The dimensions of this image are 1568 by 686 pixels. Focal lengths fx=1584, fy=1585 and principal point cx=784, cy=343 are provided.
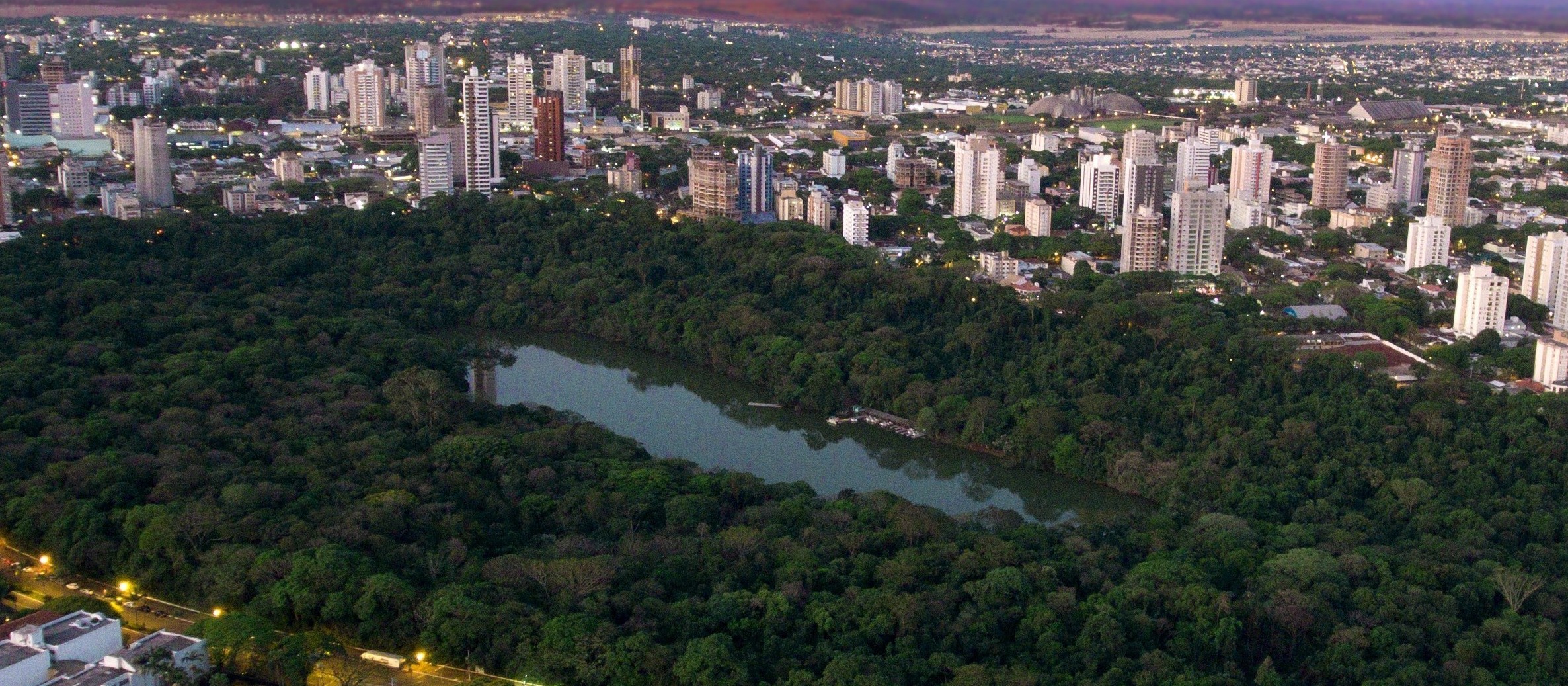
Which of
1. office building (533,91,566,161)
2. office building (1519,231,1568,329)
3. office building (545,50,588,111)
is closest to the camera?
office building (1519,231,1568,329)

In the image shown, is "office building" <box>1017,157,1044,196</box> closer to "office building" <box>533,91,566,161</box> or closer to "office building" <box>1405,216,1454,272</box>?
"office building" <box>1405,216,1454,272</box>

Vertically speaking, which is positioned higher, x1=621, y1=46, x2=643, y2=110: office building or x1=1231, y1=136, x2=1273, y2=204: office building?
x1=621, y1=46, x2=643, y2=110: office building

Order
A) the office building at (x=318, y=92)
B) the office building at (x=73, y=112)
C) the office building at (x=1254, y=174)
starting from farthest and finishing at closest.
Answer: the office building at (x=318, y=92) → the office building at (x=73, y=112) → the office building at (x=1254, y=174)

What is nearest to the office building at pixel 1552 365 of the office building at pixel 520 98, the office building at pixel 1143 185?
the office building at pixel 1143 185

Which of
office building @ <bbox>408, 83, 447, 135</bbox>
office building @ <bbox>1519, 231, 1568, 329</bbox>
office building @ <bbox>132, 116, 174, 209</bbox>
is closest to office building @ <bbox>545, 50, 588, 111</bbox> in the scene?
office building @ <bbox>408, 83, 447, 135</bbox>

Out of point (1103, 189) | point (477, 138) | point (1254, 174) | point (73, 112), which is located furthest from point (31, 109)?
point (1254, 174)

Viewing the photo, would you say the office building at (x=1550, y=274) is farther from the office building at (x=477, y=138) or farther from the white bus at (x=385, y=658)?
the office building at (x=477, y=138)
